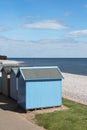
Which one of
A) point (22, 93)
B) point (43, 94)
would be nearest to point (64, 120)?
point (43, 94)

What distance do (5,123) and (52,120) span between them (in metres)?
1.86

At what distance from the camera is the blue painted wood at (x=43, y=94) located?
14.5 m

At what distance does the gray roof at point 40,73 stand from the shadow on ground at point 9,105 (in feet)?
5.51

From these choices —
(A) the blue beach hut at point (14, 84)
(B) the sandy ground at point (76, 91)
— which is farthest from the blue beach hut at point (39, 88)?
(B) the sandy ground at point (76, 91)

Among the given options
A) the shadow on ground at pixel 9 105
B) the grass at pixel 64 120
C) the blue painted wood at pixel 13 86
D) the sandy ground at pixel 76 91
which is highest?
the blue painted wood at pixel 13 86

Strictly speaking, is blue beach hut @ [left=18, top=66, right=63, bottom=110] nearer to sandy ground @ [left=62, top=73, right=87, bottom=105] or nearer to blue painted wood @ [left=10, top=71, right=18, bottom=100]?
blue painted wood @ [left=10, top=71, right=18, bottom=100]

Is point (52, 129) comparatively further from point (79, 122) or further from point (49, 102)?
point (49, 102)

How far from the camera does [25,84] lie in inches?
567

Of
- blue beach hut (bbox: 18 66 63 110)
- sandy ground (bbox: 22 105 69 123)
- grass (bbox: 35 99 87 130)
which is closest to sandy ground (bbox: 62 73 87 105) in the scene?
sandy ground (bbox: 22 105 69 123)

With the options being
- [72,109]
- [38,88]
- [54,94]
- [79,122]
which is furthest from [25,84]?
[79,122]

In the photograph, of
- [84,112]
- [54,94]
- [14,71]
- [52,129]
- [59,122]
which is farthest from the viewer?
[14,71]

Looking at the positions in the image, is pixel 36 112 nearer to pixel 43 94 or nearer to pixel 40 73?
pixel 43 94

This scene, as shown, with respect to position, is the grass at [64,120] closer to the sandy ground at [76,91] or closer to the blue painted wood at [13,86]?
the blue painted wood at [13,86]

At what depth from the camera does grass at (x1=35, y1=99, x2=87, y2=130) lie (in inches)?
453
